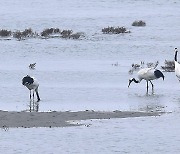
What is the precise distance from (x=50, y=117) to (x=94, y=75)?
739 cm

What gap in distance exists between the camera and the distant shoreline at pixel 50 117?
14750 millimetres

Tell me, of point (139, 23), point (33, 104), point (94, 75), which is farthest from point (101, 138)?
point (139, 23)

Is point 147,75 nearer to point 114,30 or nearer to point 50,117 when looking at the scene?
point 50,117

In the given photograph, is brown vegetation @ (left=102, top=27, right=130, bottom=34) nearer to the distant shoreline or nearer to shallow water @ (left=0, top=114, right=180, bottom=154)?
the distant shoreline

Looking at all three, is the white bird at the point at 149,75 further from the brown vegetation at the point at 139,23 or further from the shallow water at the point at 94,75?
the brown vegetation at the point at 139,23

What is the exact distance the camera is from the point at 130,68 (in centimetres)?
2462

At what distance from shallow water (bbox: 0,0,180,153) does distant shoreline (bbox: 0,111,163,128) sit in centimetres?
44

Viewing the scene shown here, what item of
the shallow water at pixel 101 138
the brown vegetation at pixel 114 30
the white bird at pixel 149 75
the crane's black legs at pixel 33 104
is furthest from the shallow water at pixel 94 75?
the brown vegetation at pixel 114 30

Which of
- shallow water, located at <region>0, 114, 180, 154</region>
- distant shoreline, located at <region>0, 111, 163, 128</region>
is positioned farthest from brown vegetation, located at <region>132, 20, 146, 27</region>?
shallow water, located at <region>0, 114, 180, 154</region>

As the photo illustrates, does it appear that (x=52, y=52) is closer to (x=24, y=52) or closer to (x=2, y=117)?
(x=24, y=52)

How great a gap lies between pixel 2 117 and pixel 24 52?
13795 mm

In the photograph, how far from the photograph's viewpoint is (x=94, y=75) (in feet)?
74.6

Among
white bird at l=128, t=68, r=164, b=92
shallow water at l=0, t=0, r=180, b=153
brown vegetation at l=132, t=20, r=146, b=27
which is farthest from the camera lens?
brown vegetation at l=132, t=20, r=146, b=27

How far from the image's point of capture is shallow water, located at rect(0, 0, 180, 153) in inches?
531
